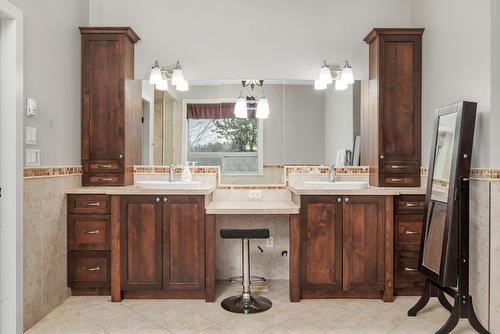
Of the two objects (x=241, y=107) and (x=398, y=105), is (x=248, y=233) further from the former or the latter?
(x=398, y=105)

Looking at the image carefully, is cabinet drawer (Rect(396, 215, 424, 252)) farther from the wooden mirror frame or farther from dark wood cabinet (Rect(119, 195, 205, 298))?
dark wood cabinet (Rect(119, 195, 205, 298))

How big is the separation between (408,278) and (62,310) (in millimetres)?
2647

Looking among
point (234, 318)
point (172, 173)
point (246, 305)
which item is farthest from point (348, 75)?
point (234, 318)

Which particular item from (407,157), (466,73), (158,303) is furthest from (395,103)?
(158,303)

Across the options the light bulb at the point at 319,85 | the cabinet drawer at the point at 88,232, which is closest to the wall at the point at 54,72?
the cabinet drawer at the point at 88,232

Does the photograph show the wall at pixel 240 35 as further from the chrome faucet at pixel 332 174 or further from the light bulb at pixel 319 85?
the chrome faucet at pixel 332 174

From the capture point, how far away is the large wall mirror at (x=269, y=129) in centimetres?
365

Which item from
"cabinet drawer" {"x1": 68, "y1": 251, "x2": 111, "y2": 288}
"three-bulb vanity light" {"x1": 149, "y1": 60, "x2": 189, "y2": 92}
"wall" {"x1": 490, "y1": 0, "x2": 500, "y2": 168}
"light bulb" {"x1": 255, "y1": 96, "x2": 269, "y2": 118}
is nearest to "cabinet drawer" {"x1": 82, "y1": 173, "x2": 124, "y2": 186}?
"cabinet drawer" {"x1": 68, "y1": 251, "x2": 111, "y2": 288}

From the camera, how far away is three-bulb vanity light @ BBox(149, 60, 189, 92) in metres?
3.56

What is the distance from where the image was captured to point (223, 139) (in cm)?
369

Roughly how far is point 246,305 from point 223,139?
1.50m

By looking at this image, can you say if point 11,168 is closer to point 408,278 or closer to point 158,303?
point 158,303

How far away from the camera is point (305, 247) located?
3049 millimetres


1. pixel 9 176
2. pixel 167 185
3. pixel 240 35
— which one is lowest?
pixel 167 185
